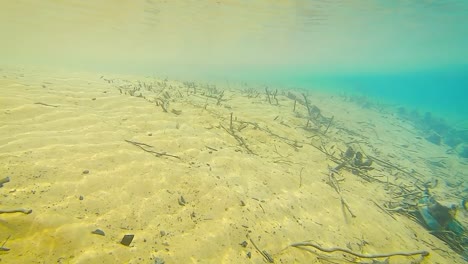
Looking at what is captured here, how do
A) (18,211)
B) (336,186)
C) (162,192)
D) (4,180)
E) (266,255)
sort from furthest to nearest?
(336,186) < (162,192) < (266,255) < (4,180) < (18,211)

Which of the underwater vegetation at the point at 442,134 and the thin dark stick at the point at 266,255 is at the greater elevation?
the thin dark stick at the point at 266,255

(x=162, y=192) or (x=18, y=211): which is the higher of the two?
(x=18, y=211)

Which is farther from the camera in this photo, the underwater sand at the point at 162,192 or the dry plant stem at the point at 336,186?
the dry plant stem at the point at 336,186

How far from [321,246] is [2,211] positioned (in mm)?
3253

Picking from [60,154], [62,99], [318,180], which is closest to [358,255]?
[318,180]

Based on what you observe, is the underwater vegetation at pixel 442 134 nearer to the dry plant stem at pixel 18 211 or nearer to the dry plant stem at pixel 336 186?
the dry plant stem at pixel 336 186

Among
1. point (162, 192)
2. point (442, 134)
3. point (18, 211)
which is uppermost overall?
point (18, 211)

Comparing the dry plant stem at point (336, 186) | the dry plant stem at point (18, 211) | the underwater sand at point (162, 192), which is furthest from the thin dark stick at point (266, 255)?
the dry plant stem at point (18, 211)

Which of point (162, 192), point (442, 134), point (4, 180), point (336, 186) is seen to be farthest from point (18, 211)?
point (442, 134)

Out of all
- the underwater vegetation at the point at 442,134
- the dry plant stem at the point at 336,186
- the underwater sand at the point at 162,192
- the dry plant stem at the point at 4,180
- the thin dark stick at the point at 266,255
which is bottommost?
the underwater vegetation at the point at 442,134

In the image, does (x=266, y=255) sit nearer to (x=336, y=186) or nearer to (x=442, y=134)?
(x=336, y=186)

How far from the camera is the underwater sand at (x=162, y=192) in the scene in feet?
7.43

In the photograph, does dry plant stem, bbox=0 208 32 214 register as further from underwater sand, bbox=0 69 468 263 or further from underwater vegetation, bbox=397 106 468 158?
underwater vegetation, bbox=397 106 468 158

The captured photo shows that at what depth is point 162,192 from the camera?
3.07 m
